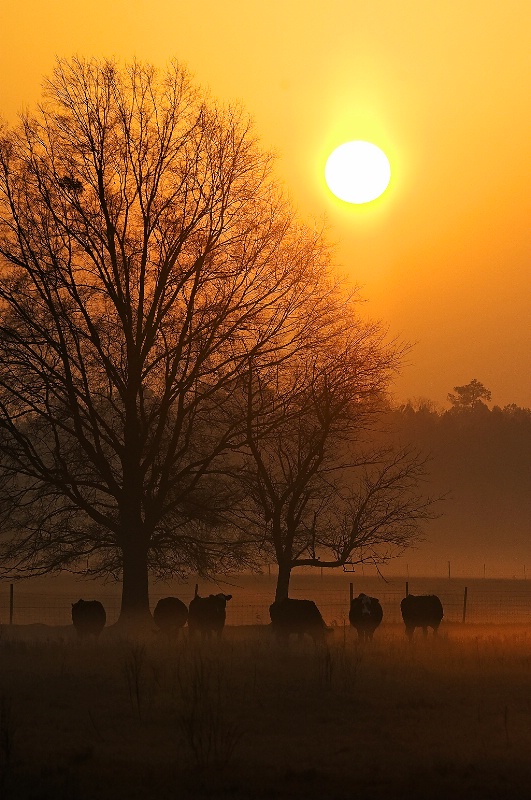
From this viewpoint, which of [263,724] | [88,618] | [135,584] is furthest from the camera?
[88,618]

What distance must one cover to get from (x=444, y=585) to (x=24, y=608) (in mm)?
35943

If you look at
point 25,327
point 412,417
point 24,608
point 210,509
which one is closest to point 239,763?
point 210,509

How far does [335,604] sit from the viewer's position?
2126 inches

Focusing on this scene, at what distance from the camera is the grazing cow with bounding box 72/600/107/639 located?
29391 mm

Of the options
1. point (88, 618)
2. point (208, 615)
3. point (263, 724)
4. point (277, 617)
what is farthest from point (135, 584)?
point (263, 724)

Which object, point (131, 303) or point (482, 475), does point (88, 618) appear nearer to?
point (131, 303)

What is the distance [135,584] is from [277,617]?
4.11 metres

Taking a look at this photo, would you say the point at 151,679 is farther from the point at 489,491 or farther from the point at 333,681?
the point at 489,491

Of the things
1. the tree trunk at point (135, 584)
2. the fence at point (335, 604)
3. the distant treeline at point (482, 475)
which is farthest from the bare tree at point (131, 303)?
the distant treeline at point (482, 475)

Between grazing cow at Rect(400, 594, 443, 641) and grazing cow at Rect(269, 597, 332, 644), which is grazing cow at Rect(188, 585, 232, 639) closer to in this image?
grazing cow at Rect(269, 597, 332, 644)

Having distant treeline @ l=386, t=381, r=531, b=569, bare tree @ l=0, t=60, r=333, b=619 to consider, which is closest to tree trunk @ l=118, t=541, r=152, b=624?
bare tree @ l=0, t=60, r=333, b=619

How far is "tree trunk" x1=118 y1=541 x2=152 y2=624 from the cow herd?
0.80 m

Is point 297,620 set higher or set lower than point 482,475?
lower

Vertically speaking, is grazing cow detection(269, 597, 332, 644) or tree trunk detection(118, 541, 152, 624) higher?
tree trunk detection(118, 541, 152, 624)
